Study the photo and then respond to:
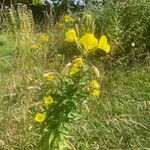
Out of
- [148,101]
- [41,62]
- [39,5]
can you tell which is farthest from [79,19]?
[39,5]

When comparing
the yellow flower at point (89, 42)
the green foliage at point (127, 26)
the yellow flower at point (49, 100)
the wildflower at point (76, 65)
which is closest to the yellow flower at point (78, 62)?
the wildflower at point (76, 65)

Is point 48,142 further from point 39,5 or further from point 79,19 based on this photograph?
point 39,5

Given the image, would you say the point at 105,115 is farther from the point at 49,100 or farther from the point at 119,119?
the point at 49,100

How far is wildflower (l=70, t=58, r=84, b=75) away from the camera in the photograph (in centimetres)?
387

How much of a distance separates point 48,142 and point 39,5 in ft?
35.0

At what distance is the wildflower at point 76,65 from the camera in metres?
3.87

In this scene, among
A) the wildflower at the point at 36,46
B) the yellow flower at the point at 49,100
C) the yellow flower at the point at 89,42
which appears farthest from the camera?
the wildflower at the point at 36,46

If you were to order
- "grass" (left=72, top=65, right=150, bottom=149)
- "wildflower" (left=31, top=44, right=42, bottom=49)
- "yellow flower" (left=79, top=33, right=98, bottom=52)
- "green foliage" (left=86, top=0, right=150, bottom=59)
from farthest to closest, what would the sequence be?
"wildflower" (left=31, top=44, right=42, bottom=49) → "green foliage" (left=86, top=0, right=150, bottom=59) → "grass" (left=72, top=65, right=150, bottom=149) → "yellow flower" (left=79, top=33, right=98, bottom=52)

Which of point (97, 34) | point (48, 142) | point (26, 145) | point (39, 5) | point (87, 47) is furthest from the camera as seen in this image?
point (39, 5)

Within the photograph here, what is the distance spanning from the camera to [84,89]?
4137 mm

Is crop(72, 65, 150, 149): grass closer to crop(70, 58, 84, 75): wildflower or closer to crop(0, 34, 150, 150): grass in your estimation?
crop(0, 34, 150, 150): grass

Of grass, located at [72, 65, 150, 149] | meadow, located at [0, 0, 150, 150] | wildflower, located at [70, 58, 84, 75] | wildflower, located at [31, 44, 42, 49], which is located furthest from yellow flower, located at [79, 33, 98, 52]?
wildflower, located at [31, 44, 42, 49]

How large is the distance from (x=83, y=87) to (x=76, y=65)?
0.22 metres

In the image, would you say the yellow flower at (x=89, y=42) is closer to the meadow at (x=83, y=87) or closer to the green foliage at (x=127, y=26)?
the meadow at (x=83, y=87)
